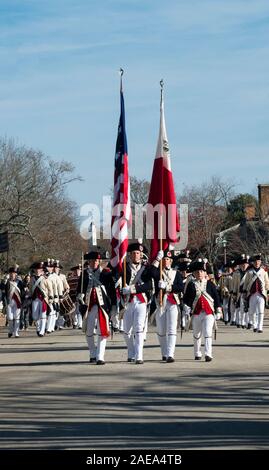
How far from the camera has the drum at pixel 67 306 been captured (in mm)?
30812

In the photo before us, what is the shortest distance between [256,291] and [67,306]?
6684 millimetres

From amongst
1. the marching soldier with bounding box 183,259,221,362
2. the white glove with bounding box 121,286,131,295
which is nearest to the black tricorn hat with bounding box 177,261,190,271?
the marching soldier with bounding box 183,259,221,362

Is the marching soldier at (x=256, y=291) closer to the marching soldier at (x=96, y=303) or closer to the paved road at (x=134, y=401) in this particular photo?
the paved road at (x=134, y=401)

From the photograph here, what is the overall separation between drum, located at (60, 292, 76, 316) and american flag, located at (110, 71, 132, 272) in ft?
29.8

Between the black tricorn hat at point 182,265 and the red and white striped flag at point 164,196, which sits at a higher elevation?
the red and white striped flag at point 164,196

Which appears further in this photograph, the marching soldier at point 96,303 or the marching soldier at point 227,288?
the marching soldier at point 227,288

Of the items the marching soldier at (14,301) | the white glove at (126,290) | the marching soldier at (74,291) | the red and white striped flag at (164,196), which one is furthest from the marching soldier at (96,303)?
the marching soldier at (74,291)

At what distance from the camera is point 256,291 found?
A: 27.0 m

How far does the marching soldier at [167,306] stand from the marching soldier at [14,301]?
8345mm

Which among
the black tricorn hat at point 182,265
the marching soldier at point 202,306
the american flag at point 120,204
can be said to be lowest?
the marching soldier at point 202,306

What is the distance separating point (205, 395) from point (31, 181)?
46.6 m

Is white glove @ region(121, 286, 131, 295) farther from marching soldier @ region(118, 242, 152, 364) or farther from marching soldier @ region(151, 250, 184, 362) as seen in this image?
marching soldier @ region(151, 250, 184, 362)
